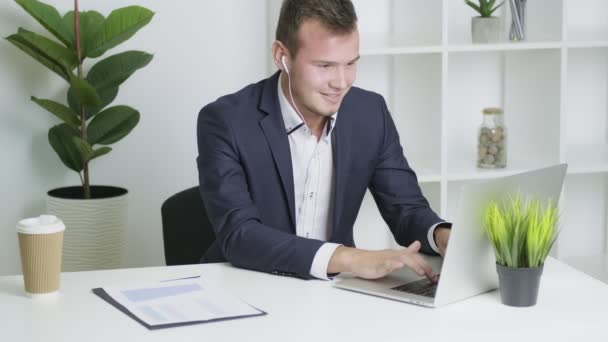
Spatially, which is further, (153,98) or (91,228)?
(153,98)

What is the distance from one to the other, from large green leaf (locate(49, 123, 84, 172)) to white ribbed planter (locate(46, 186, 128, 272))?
0.14 m

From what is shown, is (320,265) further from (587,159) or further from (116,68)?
(587,159)

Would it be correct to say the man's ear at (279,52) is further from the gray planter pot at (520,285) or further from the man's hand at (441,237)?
the gray planter pot at (520,285)

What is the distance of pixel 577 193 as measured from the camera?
13.1 feet

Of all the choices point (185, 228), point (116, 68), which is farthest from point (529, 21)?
point (185, 228)

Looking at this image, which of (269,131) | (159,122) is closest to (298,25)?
(269,131)

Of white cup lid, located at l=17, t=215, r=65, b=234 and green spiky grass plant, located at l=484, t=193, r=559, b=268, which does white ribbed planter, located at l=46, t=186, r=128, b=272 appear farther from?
green spiky grass plant, located at l=484, t=193, r=559, b=268

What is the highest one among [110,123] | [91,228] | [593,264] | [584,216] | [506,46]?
[506,46]

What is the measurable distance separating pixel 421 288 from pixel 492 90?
2.04m

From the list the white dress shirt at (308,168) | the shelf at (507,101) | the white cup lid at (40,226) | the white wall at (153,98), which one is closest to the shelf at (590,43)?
the shelf at (507,101)

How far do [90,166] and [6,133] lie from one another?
34 cm

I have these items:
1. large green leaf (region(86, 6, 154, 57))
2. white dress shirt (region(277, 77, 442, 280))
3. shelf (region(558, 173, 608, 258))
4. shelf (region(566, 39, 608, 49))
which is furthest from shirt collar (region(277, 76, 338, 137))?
shelf (region(558, 173, 608, 258))

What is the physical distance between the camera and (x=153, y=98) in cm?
361

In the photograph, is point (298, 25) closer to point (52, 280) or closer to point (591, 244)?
point (52, 280)
